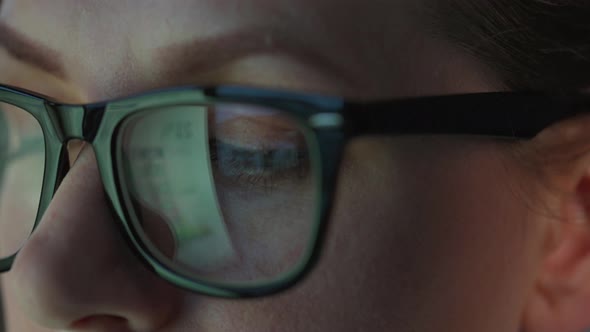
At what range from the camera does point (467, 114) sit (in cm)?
64

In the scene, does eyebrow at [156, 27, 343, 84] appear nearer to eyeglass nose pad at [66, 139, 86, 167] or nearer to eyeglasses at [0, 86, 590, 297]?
eyeglasses at [0, 86, 590, 297]

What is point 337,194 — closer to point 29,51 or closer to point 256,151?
point 256,151

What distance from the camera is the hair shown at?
68cm

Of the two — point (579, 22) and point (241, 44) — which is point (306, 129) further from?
point (579, 22)

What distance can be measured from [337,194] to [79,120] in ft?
0.92

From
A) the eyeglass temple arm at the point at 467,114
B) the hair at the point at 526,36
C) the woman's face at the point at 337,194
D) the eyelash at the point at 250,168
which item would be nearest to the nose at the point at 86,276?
the woman's face at the point at 337,194

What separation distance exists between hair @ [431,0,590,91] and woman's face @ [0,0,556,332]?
1.2 inches

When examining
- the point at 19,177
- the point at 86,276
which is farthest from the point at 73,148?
the point at 19,177

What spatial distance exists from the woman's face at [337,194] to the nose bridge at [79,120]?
2 centimetres

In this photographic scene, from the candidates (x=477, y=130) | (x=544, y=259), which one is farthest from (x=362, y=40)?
(x=544, y=259)

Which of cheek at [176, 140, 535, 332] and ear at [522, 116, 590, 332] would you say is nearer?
cheek at [176, 140, 535, 332]

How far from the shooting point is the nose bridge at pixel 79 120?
0.64 meters

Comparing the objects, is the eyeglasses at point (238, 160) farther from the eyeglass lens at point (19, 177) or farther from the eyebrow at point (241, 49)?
the eyeglass lens at point (19, 177)

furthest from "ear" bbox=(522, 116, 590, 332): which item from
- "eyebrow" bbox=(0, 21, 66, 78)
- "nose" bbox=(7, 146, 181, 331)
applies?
"eyebrow" bbox=(0, 21, 66, 78)
